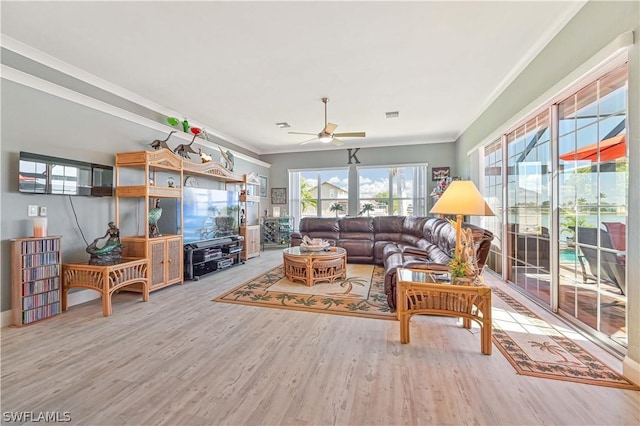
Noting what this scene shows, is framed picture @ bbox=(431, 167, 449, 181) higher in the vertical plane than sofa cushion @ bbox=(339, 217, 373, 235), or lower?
higher

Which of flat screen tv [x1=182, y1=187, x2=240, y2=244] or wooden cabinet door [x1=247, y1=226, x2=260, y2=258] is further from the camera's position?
wooden cabinet door [x1=247, y1=226, x2=260, y2=258]

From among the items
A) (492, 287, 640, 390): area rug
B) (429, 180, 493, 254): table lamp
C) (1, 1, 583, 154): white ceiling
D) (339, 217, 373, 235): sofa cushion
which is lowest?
(492, 287, 640, 390): area rug

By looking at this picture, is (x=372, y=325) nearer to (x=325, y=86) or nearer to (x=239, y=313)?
(x=239, y=313)

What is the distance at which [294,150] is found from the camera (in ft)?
25.4

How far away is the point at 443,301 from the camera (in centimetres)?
228

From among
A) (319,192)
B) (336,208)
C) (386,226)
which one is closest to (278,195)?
(319,192)

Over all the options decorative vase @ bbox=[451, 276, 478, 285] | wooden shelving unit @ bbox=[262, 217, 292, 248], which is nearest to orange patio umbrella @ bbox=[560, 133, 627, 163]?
decorative vase @ bbox=[451, 276, 478, 285]

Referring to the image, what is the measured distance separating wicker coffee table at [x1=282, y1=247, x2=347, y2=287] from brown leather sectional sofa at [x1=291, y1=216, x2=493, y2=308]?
74cm

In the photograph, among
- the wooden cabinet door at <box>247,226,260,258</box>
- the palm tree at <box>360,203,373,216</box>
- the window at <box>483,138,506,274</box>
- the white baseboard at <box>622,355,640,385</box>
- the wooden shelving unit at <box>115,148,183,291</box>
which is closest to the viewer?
the white baseboard at <box>622,355,640,385</box>

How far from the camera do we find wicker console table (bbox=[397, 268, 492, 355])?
82.8 inches

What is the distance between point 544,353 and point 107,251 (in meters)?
4.27

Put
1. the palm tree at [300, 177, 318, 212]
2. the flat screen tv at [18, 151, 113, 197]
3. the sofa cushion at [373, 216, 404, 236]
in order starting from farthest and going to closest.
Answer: the palm tree at [300, 177, 318, 212], the sofa cushion at [373, 216, 404, 236], the flat screen tv at [18, 151, 113, 197]

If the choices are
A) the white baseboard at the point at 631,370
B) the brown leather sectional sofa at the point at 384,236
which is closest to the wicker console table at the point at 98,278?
the brown leather sectional sofa at the point at 384,236

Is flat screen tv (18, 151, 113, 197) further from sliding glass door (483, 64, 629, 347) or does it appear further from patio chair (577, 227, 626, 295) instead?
patio chair (577, 227, 626, 295)
